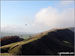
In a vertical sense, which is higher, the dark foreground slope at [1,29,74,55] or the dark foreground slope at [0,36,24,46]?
the dark foreground slope at [0,36,24,46]

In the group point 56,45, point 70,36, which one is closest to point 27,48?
point 56,45

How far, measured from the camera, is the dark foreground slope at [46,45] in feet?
87.4

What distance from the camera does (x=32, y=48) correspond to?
92.6ft

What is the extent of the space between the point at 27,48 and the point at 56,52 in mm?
7120

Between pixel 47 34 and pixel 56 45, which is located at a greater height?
pixel 47 34

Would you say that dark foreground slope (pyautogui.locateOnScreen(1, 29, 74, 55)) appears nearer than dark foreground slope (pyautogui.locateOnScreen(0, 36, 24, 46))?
Yes

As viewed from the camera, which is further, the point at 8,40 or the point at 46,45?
the point at 46,45

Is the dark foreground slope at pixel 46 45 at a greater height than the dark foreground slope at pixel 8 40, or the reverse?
the dark foreground slope at pixel 8 40

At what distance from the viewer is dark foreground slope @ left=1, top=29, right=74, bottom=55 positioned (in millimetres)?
26625

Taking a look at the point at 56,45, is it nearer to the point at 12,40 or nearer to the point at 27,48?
the point at 27,48

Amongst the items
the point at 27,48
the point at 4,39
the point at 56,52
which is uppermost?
the point at 4,39

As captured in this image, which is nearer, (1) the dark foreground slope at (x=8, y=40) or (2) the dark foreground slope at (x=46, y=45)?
(2) the dark foreground slope at (x=46, y=45)

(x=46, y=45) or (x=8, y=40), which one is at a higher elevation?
(x=8, y=40)

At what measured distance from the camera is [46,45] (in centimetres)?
3077
